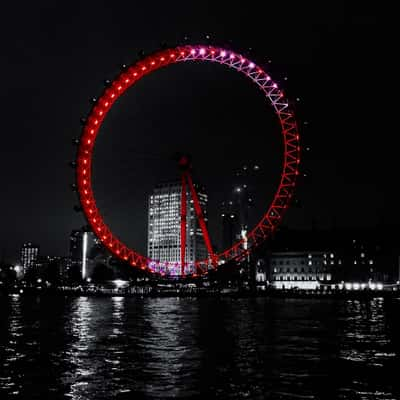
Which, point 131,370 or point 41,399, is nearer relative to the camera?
point 41,399

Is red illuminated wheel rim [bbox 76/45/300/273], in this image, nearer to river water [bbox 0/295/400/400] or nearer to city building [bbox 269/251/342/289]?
river water [bbox 0/295/400/400]

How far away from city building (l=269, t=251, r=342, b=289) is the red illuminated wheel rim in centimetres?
7434

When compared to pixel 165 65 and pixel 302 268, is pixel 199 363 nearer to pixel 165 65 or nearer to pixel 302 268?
pixel 165 65

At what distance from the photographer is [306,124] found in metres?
60.6

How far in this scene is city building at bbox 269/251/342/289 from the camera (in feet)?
468

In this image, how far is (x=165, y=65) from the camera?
202 ft

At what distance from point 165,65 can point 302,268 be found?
94.2m

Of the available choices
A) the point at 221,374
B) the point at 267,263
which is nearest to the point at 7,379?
the point at 221,374

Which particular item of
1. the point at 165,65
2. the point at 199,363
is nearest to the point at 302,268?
the point at 165,65

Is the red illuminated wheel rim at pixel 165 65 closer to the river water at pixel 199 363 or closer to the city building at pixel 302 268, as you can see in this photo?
the river water at pixel 199 363

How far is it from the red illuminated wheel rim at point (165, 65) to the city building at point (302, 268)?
74.3 metres

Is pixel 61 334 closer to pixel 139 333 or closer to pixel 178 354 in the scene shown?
pixel 139 333

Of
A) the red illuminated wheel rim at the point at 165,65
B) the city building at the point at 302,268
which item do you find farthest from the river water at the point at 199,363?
the city building at the point at 302,268

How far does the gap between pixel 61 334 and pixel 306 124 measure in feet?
125
